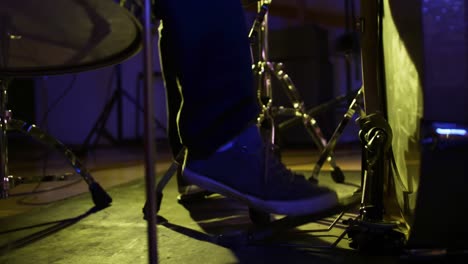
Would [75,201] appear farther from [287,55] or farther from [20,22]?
[287,55]

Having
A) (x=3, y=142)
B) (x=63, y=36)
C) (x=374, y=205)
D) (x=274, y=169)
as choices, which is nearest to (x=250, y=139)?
(x=274, y=169)

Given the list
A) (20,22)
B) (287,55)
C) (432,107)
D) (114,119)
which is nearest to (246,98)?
(432,107)

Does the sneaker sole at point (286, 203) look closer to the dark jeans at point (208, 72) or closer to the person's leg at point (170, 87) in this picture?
the dark jeans at point (208, 72)

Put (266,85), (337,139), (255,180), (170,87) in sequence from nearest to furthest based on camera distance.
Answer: (255,180), (170,87), (266,85), (337,139)

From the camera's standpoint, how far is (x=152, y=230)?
0.51m

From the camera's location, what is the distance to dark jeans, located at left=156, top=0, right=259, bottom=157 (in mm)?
805

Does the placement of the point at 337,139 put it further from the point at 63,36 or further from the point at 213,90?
the point at 63,36

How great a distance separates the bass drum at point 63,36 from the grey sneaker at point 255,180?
28 centimetres

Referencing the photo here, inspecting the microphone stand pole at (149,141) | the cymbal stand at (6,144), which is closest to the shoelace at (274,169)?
the microphone stand pole at (149,141)

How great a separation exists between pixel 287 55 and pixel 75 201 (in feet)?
7.70

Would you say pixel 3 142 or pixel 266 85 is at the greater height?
pixel 266 85

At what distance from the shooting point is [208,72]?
2.67 ft

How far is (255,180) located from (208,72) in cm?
22

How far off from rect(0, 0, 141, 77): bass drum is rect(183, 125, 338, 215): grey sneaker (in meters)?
0.28
